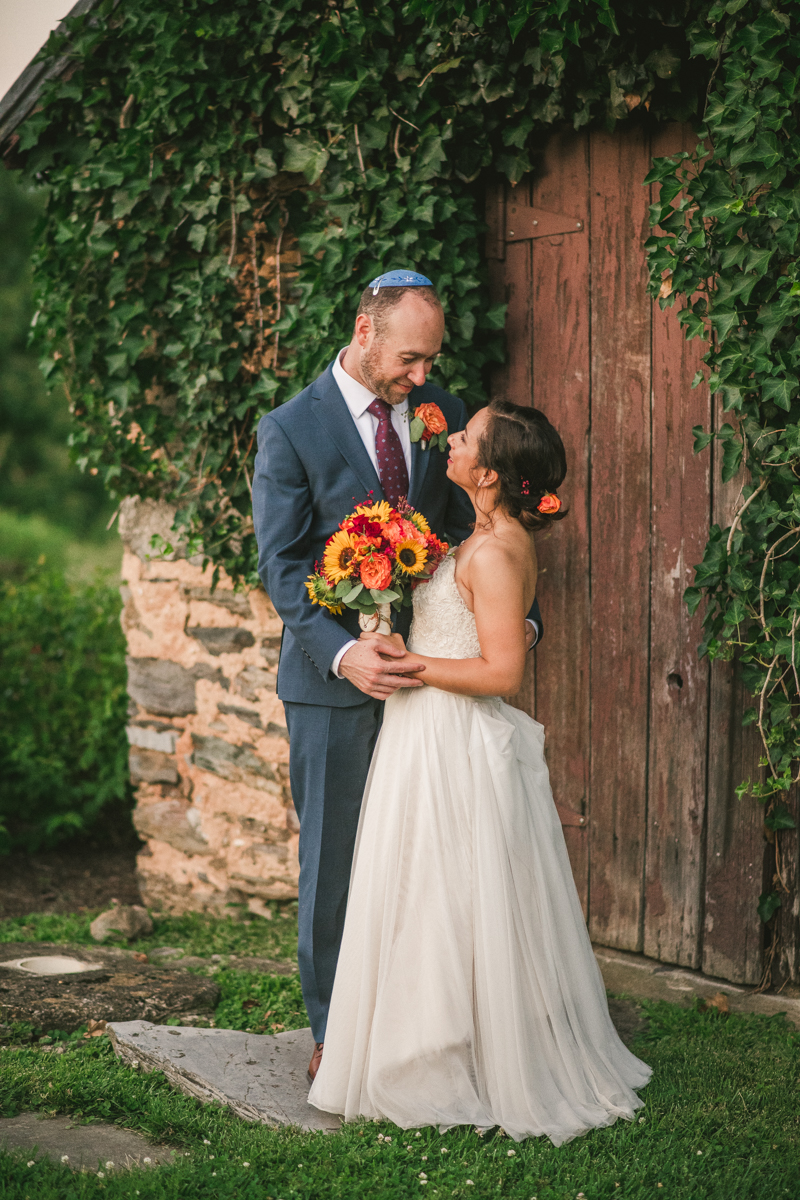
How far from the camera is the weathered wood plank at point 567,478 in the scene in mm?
3621

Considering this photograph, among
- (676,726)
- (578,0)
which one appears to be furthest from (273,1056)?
(578,0)

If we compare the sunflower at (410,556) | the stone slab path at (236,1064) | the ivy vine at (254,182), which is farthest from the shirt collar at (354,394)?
the stone slab path at (236,1064)

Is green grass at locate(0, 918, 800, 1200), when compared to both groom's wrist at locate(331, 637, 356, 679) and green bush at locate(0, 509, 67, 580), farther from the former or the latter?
green bush at locate(0, 509, 67, 580)

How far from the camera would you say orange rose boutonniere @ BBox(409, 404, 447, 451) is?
2.94 m

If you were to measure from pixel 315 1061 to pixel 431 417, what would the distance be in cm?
189

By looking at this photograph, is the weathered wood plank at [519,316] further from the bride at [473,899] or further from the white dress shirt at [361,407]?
the bride at [473,899]

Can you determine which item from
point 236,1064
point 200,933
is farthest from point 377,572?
point 200,933

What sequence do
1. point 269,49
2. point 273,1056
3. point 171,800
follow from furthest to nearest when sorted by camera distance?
point 171,800
point 269,49
point 273,1056

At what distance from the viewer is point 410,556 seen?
265 cm

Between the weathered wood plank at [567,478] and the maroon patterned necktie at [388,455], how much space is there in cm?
95

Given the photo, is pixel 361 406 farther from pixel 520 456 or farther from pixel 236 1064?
pixel 236 1064

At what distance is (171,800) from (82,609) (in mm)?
1672

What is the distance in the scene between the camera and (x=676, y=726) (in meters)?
3.53

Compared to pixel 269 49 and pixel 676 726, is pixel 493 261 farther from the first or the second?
pixel 676 726
